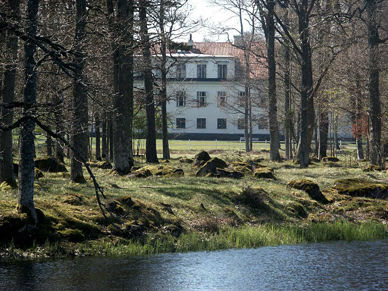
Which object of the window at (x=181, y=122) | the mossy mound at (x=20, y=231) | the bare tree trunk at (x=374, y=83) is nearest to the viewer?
the mossy mound at (x=20, y=231)

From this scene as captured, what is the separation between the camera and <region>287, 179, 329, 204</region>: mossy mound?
64.5 ft

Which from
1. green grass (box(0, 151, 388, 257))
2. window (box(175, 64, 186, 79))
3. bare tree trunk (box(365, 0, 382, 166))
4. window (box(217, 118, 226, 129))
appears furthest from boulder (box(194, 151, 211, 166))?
window (box(217, 118, 226, 129))

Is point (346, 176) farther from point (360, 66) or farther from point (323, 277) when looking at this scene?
point (323, 277)

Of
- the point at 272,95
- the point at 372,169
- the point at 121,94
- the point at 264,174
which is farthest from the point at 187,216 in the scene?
the point at 272,95

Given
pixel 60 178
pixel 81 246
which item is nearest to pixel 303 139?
pixel 60 178

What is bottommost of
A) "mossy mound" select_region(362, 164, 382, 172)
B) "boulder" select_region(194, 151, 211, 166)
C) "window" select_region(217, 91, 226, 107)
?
"mossy mound" select_region(362, 164, 382, 172)

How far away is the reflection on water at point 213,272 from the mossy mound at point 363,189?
259 inches

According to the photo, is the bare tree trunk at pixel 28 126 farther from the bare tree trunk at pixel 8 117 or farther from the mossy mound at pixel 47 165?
the mossy mound at pixel 47 165

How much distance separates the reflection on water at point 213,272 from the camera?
10297 millimetres

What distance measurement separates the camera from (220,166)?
968 inches

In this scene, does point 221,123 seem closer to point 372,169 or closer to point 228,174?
point 372,169

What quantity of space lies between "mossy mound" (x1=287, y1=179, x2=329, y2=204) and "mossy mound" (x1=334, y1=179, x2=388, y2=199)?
46.5 inches

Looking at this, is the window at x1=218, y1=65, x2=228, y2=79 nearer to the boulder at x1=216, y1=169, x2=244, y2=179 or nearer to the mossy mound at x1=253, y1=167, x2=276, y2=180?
the mossy mound at x1=253, y1=167, x2=276, y2=180

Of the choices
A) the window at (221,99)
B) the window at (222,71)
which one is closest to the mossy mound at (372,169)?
the window at (221,99)
